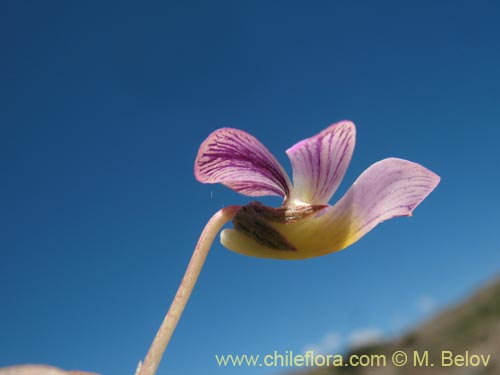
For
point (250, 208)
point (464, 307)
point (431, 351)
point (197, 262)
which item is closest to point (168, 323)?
point (197, 262)

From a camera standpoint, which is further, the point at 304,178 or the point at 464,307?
the point at 464,307

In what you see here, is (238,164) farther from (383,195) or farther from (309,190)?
(383,195)

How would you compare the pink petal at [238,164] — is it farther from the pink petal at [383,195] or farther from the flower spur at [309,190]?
the pink petal at [383,195]

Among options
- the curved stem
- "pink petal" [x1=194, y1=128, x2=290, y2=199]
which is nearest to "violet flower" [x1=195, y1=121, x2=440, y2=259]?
"pink petal" [x1=194, y1=128, x2=290, y2=199]

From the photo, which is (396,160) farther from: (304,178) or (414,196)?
(304,178)

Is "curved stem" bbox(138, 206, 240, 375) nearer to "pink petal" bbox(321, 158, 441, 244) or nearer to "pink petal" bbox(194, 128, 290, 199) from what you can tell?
"pink petal" bbox(194, 128, 290, 199)

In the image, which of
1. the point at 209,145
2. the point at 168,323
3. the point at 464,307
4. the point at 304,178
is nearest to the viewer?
the point at 168,323

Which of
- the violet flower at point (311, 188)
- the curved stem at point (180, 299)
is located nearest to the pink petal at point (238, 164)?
the violet flower at point (311, 188)
